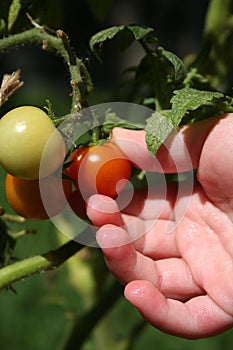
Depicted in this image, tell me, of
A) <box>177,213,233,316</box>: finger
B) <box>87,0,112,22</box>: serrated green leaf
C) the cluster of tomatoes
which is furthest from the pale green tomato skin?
<box>87,0,112,22</box>: serrated green leaf

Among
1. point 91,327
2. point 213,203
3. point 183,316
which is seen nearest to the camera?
point 183,316

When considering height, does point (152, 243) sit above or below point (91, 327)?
above

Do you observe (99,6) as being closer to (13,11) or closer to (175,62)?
(13,11)

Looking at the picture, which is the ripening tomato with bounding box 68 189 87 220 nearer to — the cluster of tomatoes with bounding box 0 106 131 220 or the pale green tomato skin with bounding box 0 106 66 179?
the cluster of tomatoes with bounding box 0 106 131 220

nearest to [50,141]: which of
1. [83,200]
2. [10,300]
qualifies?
[83,200]

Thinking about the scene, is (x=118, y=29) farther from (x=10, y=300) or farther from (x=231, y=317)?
(x=10, y=300)

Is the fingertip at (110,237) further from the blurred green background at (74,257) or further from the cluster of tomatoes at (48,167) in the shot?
the blurred green background at (74,257)
